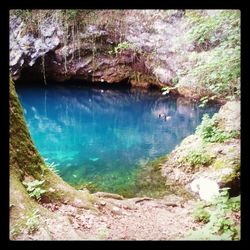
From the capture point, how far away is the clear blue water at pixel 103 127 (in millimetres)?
10695

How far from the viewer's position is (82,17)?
22719mm

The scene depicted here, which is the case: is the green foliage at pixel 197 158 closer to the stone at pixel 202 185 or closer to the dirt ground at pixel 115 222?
the stone at pixel 202 185

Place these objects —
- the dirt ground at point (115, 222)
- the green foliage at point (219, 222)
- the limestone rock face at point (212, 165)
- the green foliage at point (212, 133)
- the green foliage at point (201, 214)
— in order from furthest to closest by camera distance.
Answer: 1. the green foliage at point (212, 133)
2. the limestone rock face at point (212, 165)
3. the green foliage at point (201, 214)
4. the dirt ground at point (115, 222)
5. the green foliage at point (219, 222)

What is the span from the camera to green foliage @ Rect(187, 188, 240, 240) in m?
4.12

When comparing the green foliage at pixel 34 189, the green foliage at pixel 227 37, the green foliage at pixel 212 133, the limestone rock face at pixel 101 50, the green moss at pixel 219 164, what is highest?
the limestone rock face at pixel 101 50

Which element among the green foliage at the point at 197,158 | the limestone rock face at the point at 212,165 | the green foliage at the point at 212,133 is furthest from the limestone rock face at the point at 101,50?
the green foliage at the point at 197,158

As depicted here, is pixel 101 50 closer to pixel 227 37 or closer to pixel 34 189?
pixel 227 37

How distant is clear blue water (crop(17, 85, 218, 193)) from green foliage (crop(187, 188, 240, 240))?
3924 mm

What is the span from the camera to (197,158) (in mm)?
9359

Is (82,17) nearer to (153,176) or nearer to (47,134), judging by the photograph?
(47,134)

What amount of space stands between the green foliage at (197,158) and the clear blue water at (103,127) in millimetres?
1682

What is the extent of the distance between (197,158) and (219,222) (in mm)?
4894

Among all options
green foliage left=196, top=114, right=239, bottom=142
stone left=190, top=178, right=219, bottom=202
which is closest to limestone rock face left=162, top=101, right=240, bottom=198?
stone left=190, top=178, right=219, bottom=202
